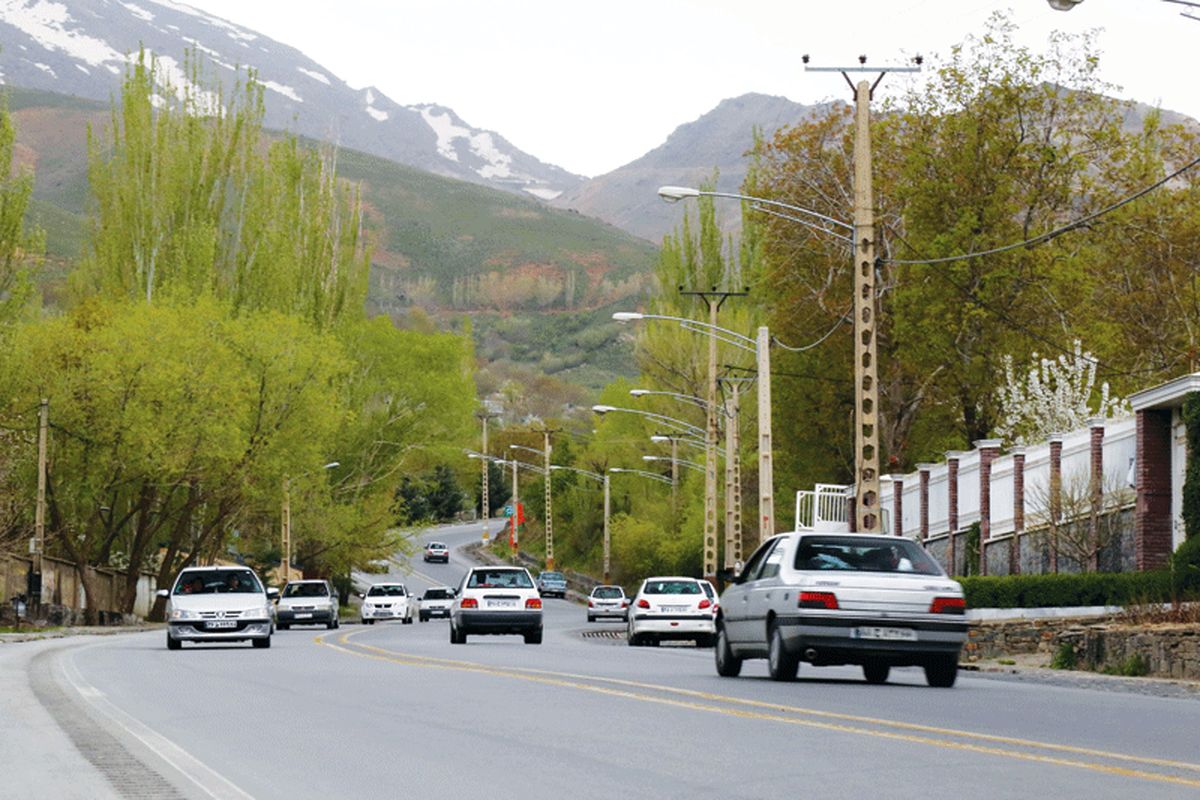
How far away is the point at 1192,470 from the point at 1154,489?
2.30 meters

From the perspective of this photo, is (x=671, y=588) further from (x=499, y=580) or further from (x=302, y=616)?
(x=302, y=616)

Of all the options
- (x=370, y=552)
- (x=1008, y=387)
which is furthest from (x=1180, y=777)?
(x=370, y=552)

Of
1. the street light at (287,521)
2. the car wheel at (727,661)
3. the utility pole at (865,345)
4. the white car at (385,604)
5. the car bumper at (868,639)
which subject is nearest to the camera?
the car bumper at (868,639)

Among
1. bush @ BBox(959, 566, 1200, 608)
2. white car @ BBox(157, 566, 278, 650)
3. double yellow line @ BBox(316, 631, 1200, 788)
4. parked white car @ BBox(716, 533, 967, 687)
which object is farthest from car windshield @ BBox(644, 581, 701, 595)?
parked white car @ BBox(716, 533, 967, 687)

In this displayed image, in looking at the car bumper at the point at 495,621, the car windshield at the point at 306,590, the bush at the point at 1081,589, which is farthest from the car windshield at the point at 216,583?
the car windshield at the point at 306,590

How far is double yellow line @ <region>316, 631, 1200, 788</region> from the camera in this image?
42.5ft

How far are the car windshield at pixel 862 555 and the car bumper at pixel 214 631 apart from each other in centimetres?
1743

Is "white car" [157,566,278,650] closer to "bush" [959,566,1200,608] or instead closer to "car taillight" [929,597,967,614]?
"bush" [959,566,1200,608]

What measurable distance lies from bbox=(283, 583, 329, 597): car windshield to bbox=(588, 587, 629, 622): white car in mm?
17540

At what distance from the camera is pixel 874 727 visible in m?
16.1

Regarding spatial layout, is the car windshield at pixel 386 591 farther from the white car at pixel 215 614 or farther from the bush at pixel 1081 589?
the bush at pixel 1081 589

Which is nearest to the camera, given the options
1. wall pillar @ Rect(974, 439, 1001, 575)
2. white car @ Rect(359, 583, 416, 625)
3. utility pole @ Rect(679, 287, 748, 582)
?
wall pillar @ Rect(974, 439, 1001, 575)

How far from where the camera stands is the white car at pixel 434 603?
84.6 meters

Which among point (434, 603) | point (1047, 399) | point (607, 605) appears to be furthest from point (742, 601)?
point (434, 603)
